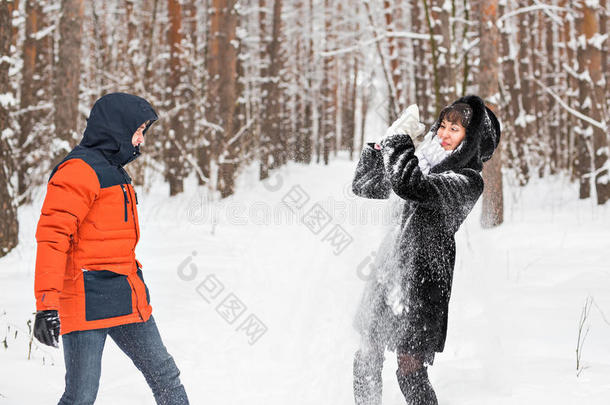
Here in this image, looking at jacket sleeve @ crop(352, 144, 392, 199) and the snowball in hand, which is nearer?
the snowball in hand

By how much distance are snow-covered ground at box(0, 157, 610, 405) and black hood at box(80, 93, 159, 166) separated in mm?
1821

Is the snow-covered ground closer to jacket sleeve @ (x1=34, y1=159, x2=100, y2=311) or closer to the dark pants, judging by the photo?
the dark pants

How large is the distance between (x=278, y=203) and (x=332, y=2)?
2091cm

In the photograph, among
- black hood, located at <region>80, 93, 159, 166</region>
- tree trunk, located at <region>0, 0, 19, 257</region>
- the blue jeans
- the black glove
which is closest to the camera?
the black glove

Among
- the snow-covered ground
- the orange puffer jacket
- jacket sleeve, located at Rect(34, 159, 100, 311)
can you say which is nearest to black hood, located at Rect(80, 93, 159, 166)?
the orange puffer jacket

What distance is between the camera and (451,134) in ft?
8.21

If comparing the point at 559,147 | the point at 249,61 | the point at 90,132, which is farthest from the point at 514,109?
the point at 90,132

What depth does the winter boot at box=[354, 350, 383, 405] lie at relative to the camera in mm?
2643

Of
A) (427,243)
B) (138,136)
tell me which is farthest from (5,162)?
(427,243)

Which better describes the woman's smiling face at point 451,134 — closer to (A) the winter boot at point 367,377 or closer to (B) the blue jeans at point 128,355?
(A) the winter boot at point 367,377

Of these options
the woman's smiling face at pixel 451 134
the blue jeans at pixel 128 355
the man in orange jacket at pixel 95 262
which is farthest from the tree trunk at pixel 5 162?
the woman's smiling face at pixel 451 134

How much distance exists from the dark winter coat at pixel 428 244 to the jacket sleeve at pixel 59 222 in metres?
1.28

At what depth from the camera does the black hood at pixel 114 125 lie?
2.18 m

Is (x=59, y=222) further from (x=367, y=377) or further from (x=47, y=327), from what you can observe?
(x=367, y=377)
